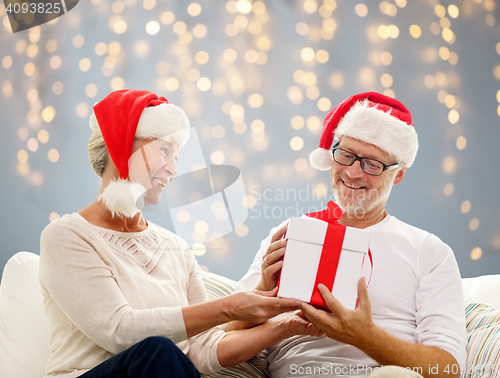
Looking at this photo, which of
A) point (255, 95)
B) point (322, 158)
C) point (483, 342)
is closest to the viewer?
point (483, 342)

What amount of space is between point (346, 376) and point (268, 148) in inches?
53.2

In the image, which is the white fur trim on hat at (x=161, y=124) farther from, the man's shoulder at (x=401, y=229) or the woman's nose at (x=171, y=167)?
the man's shoulder at (x=401, y=229)

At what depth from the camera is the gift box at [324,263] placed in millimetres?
1106

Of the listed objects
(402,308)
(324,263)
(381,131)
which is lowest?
(402,308)

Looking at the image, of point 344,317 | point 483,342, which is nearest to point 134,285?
point 344,317

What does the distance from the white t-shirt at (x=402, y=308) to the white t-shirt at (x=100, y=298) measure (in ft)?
0.95

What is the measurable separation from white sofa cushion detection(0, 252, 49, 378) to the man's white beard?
3.81 ft

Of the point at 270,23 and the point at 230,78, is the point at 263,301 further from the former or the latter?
the point at 270,23

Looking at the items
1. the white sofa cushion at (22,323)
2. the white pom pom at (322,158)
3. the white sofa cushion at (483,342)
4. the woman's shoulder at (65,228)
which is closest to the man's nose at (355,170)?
the white pom pom at (322,158)

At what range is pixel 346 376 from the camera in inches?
→ 47.3

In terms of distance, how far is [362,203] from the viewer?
1.46m

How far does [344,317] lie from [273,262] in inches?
9.6

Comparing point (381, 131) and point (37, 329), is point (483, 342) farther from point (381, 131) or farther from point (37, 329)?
point (37, 329)

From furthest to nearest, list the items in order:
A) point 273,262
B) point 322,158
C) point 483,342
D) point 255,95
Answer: point 255,95, point 322,158, point 483,342, point 273,262
